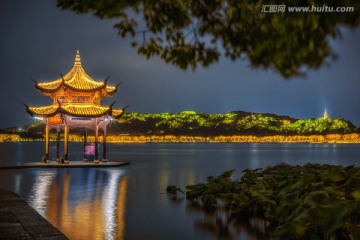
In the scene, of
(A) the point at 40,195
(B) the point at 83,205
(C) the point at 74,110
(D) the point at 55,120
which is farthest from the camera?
(D) the point at 55,120

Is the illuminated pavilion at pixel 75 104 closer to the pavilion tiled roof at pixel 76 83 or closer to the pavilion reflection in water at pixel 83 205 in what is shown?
the pavilion tiled roof at pixel 76 83

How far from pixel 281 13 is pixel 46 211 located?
1001 centimetres

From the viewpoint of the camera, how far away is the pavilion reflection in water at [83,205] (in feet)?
35.0

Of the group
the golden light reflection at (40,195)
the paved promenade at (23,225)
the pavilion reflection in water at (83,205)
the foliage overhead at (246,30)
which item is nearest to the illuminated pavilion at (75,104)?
the pavilion reflection in water at (83,205)

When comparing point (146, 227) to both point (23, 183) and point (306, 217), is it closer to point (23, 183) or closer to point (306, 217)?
point (306, 217)

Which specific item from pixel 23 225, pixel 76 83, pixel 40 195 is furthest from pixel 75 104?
pixel 23 225

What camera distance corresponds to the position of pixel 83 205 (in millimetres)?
14539

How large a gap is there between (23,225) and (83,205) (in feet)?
20.3

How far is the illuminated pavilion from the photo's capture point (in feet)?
103

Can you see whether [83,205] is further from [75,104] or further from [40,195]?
[75,104]

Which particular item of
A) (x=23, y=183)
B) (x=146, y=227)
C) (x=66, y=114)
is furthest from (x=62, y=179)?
(x=146, y=227)

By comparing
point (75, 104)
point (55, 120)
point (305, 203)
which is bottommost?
point (305, 203)

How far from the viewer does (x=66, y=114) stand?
3084cm

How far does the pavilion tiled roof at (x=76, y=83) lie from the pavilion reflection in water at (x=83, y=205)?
970 cm
